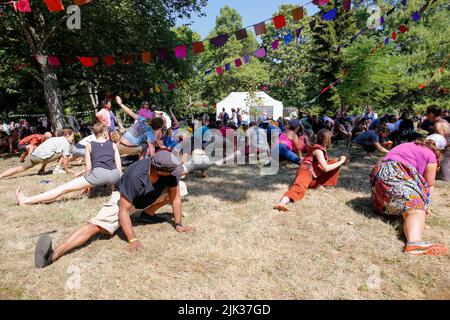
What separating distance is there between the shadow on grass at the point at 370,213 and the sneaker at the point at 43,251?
3874 millimetres

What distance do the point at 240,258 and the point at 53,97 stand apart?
11173 millimetres

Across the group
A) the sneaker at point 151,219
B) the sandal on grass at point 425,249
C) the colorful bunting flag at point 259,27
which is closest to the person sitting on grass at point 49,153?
the sneaker at point 151,219

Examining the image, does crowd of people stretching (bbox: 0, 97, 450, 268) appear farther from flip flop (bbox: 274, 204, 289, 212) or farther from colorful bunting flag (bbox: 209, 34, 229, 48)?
colorful bunting flag (bbox: 209, 34, 229, 48)

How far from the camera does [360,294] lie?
2.67 metres

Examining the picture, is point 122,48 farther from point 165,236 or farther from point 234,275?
point 234,275

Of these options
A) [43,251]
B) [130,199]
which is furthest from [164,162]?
[43,251]

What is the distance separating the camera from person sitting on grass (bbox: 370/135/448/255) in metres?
3.54

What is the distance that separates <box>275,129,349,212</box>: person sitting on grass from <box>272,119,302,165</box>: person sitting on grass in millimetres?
1874

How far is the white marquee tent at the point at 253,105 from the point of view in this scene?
84.0 ft

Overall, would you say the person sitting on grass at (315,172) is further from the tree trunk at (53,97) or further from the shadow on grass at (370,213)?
the tree trunk at (53,97)

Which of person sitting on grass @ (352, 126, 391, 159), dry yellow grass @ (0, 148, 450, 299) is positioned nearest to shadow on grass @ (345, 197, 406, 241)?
dry yellow grass @ (0, 148, 450, 299)

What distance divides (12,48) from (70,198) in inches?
431
